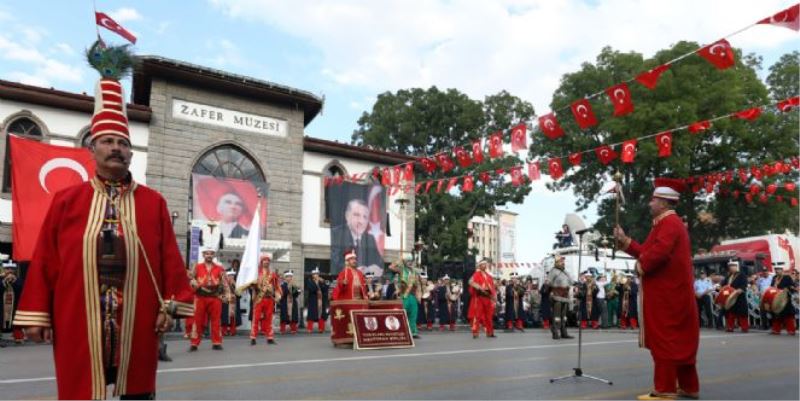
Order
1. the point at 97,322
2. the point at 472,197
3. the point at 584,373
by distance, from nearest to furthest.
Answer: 1. the point at 97,322
2. the point at 584,373
3. the point at 472,197

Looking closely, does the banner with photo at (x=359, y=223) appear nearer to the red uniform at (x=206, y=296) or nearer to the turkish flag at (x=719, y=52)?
the red uniform at (x=206, y=296)

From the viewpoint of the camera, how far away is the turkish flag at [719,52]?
489 inches

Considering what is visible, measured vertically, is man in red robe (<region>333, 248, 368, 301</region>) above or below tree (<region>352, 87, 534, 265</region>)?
below

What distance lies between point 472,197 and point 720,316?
2079 centimetres

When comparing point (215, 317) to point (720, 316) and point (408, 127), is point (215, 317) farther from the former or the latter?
point (408, 127)

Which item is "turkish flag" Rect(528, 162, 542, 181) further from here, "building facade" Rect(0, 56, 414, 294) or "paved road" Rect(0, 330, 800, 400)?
"building facade" Rect(0, 56, 414, 294)

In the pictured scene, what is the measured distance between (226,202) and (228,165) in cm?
177

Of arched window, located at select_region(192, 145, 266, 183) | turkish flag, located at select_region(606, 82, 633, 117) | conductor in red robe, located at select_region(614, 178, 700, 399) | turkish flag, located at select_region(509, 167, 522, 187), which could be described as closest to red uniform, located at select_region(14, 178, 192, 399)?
conductor in red robe, located at select_region(614, 178, 700, 399)

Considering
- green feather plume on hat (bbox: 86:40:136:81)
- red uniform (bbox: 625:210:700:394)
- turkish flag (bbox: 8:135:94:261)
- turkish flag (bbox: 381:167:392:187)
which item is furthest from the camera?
turkish flag (bbox: 381:167:392:187)

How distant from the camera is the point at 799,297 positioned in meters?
19.5

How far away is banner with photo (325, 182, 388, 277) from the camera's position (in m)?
29.4

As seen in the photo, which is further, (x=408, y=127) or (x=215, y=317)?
(x=408, y=127)

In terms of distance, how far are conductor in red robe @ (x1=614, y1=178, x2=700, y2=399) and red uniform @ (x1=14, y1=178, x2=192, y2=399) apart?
4.66 meters

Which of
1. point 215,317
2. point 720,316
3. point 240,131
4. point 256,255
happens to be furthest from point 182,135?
point 720,316
